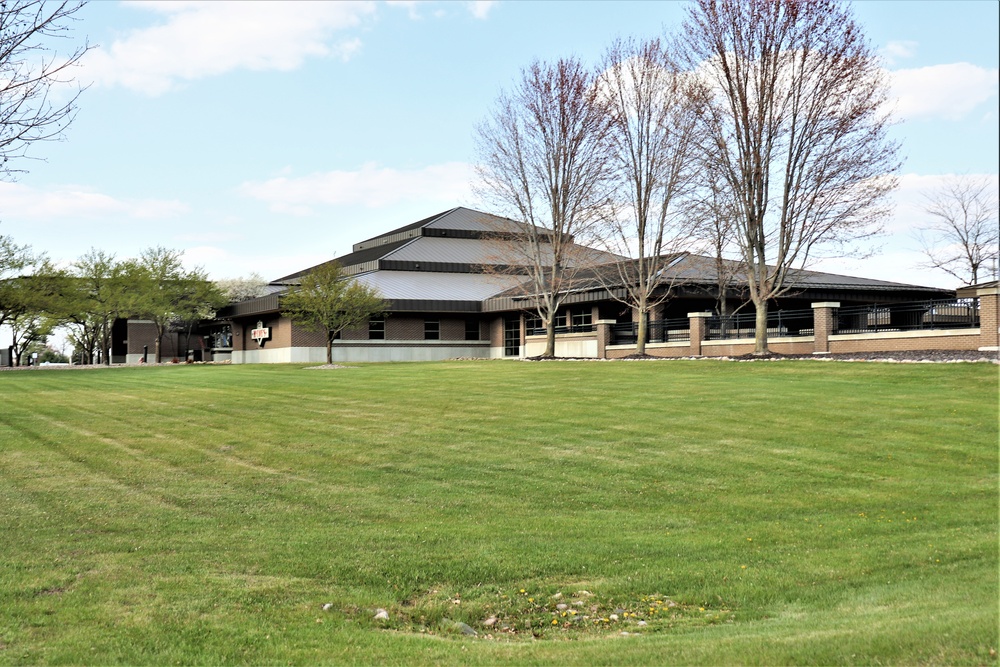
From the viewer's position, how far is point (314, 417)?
18.8 meters

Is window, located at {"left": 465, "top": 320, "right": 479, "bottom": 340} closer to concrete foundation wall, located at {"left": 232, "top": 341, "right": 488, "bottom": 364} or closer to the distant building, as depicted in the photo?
the distant building

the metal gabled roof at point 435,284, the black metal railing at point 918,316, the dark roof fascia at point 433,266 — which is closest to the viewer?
the black metal railing at point 918,316

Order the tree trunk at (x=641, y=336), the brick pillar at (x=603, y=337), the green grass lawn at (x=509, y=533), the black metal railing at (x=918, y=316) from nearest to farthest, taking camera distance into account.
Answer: the green grass lawn at (x=509, y=533)
the black metal railing at (x=918, y=316)
the tree trunk at (x=641, y=336)
the brick pillar at (x=603, y=337)

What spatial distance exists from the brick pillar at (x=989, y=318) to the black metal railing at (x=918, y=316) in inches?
70.8

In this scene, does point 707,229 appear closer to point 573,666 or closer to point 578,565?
point 578,565

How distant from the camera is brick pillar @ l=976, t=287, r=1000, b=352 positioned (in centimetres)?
2617

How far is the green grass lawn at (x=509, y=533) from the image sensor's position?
6590 mm

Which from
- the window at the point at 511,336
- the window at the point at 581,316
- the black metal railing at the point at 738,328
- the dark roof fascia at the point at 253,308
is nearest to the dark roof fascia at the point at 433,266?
the window at the point at 511,336

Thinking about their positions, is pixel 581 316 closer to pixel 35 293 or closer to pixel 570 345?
pixel 570 345

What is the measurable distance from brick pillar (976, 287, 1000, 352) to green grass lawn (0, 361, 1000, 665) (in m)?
7.90

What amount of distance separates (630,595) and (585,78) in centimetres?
3521

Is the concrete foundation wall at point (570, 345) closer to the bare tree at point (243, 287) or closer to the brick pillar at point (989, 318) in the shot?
the brick pillar at point (989, 318)

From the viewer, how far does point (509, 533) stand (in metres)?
10.0

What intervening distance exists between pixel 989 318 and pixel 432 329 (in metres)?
37.6
